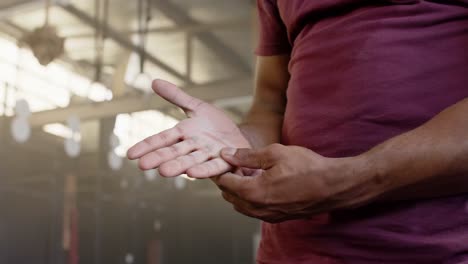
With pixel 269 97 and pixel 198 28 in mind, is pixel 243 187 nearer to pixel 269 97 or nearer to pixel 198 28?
pixel 269 97

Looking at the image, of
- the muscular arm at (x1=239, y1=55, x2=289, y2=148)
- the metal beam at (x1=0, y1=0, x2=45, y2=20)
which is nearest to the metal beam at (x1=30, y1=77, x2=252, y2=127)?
the metal beam at (x1=0, y1=0, x2=45, y2=20)

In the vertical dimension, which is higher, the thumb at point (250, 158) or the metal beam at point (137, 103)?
the metal beam at point (137, 103)

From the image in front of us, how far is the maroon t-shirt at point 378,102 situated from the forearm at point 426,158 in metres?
0.04

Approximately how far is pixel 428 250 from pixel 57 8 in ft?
11.9

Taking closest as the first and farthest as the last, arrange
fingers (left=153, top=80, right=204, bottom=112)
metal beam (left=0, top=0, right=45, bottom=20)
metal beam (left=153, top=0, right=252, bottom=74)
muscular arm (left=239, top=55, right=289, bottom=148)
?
fingers (left=153, top=80, right=204, bottom=112)
muscular arm (left=239, top=55, right=289, bottom=148)
metal beam (left=0, top=0, right=45, bottom=20)
metal beam (left=153, top=0, right=252, bottom=74)

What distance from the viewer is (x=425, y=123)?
1.76 feet

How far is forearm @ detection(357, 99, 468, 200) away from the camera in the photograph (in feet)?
1.66

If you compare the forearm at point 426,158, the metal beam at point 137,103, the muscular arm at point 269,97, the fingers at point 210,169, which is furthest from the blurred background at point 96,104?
the forearm at point 426,158

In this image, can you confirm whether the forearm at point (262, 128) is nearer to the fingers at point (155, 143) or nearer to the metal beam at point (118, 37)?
the fingers at point (155, 143)

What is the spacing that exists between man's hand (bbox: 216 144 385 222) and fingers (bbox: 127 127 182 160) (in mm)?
82

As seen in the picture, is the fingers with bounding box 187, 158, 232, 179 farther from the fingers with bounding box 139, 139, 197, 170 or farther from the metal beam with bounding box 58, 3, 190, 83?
the metal beam with bounding box 58, 3, 190, 83

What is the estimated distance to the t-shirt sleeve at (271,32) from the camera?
776mm

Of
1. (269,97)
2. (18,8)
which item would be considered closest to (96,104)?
(18,8)

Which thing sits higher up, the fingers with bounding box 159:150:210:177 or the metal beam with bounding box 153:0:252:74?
the metal beam with bounding box 153:0:252:74
